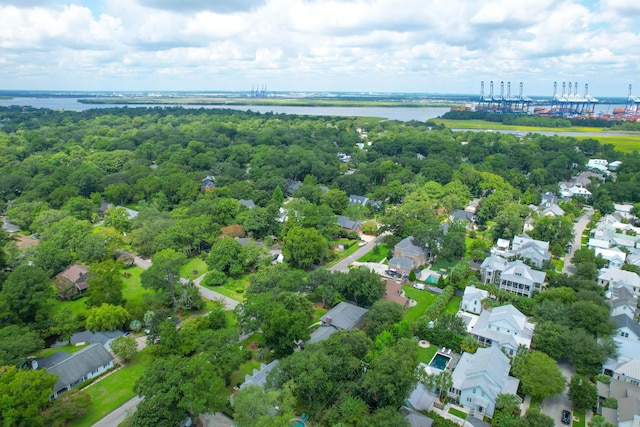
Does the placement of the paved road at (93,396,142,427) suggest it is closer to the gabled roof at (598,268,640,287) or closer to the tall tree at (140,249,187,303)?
the tall tree at (140,249,187,303)

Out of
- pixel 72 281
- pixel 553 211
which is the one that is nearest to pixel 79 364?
pixel 72 281

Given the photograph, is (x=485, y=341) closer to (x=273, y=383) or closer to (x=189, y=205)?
(x=273, y=383)

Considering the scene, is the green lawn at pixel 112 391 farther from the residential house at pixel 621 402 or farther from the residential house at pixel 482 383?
the residential house at pixel 621 402

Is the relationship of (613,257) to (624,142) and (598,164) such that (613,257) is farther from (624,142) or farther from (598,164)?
(624,142)

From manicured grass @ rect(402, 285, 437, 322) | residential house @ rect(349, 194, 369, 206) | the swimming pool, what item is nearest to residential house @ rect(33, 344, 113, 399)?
the swimming pool

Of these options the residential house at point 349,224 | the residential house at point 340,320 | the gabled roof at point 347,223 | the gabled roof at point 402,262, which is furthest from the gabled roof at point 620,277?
the gabled roof at point 347,223
